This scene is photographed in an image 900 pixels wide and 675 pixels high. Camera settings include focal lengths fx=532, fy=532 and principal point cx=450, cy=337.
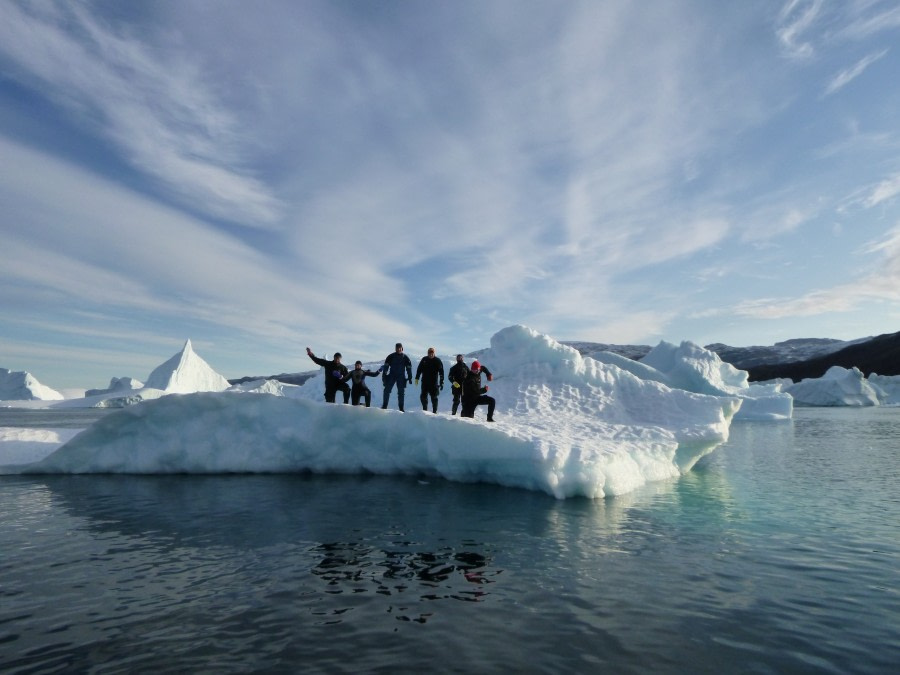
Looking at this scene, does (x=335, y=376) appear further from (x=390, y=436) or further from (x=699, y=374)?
(x=699, y=374)

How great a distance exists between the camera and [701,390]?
→ 39125 millimetres

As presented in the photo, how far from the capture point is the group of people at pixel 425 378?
13.7m

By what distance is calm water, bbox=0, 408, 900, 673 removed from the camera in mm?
4434

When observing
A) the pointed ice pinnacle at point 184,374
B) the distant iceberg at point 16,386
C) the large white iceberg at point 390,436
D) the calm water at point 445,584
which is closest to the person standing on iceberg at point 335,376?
the large white iceberg at point 390,436

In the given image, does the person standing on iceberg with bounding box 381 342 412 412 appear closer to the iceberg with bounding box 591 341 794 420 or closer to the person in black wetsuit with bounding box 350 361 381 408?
the person in black wetsuit with bounding box 350 361 381 408

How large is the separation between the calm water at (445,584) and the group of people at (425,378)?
303cm

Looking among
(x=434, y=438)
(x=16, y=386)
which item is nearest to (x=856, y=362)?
(x=434, y=438)

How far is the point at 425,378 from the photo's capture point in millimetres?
14562

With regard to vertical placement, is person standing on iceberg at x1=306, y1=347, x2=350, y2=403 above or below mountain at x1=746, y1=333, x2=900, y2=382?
below

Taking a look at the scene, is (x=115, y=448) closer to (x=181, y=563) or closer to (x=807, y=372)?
(x=181, y=563)

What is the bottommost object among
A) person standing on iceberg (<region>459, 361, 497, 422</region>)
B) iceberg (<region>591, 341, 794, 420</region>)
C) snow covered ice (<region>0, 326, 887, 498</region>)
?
snow covered ice (<region>0, 326, 887, 498</region>)

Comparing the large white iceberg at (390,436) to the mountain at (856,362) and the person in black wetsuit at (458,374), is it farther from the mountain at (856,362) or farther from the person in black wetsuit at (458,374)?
the mountain at (856,362)

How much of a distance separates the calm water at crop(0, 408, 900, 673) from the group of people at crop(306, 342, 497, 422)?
3.03m

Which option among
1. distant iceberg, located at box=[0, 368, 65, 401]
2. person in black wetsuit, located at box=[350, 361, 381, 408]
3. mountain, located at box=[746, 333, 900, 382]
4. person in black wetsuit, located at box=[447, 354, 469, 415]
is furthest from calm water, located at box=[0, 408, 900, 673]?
mountain, located at box=[746, 333, 900, 382]
